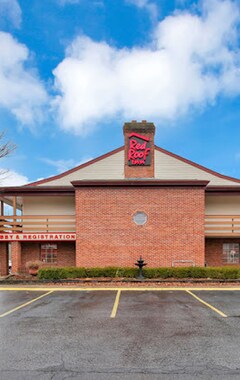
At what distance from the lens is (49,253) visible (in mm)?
18422

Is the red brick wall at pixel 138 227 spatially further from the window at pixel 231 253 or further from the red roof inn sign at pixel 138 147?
the window at pixel 231 253

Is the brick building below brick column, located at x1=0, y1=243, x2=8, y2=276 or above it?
above

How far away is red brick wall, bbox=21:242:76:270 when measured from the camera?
18281 millimetres

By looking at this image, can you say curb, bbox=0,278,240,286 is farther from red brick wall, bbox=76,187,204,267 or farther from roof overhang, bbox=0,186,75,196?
roof overhang, bbox=0,186,75,196

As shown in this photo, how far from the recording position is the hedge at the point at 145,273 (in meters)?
14.2

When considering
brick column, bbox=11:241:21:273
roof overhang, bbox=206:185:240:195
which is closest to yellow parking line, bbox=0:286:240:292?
brick column, bbox=11:241:21:273

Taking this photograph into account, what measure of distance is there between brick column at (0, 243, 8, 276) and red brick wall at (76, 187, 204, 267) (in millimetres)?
5038

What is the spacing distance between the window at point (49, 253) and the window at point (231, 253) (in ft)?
36.2

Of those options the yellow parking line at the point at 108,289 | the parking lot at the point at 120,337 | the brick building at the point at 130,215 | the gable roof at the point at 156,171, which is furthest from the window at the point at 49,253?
the parking lot at the point at 120,337

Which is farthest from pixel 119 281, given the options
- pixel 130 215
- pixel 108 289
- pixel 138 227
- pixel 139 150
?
pixel 139 150

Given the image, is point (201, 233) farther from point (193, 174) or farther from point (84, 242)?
point (84, 242)

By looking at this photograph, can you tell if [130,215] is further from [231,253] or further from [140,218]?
[231,253]

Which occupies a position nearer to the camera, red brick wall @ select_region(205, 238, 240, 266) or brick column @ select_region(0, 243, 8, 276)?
brick column @ select_region(0, 243, 8, 276)

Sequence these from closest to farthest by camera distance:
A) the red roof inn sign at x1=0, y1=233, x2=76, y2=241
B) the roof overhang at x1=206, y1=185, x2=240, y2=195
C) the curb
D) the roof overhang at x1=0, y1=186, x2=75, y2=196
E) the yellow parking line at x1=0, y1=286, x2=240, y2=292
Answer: the yellow parking line at x1=0, y1=286, x2=240, y2=292 < the curb < the red roof inn sign at x1=0, y1=233, x2=76, y2=241 < the roof overhang at x1=0, y1=186, x2=75, y2=196 < the roof overhang at x1=206, y1=185, x2=240, y2=195
